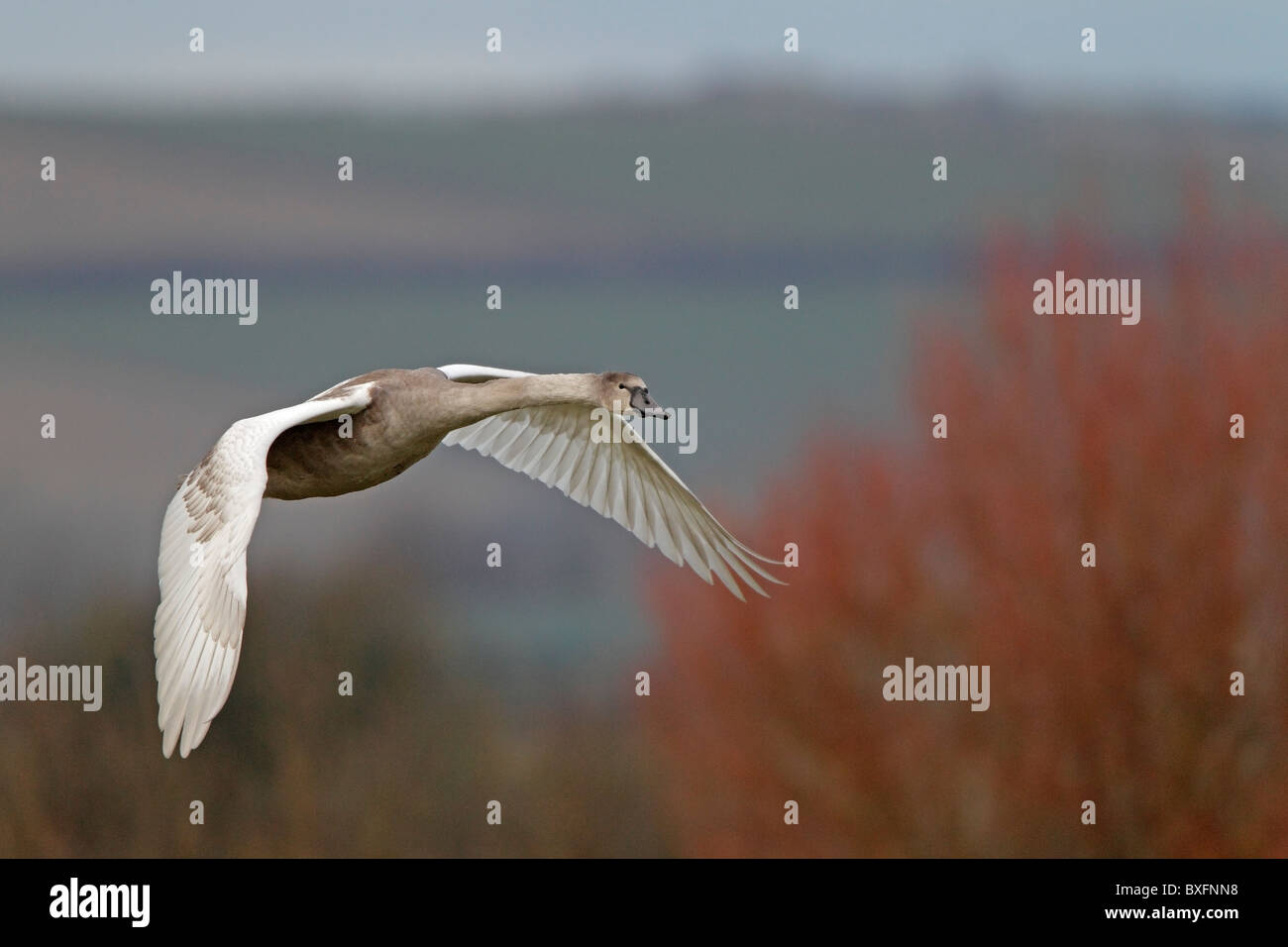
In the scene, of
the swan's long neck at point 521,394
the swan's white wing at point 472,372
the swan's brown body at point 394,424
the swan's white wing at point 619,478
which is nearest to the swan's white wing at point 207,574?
the swan's brown body at point 394,424

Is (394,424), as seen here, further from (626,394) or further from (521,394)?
(626,394)

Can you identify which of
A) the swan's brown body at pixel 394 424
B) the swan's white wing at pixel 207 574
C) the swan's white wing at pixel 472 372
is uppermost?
the swan's white wing at pixel 472 372

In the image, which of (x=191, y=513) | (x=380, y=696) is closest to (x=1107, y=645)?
(x=380, y=696)

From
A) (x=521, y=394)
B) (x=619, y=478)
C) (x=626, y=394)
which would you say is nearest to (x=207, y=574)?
(x=521, y=394)

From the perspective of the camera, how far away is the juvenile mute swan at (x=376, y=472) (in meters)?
5.22

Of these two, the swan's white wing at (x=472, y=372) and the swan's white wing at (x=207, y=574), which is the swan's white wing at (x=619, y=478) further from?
the swan's white wing at (x=207, y=574)

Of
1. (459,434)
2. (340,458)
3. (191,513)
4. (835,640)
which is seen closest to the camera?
(191,513)

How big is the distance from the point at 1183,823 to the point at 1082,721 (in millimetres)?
3491

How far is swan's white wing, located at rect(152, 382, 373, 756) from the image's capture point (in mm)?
5066

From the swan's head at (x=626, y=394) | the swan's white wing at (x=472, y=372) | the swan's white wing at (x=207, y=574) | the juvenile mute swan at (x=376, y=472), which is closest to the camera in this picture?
the swan's white wing at (x=207, y=574)

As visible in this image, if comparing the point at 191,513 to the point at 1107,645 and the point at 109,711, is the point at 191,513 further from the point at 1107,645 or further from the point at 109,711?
the point at 1107,645

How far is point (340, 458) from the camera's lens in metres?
6.78

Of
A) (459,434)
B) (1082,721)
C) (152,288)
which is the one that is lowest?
(1082,721)

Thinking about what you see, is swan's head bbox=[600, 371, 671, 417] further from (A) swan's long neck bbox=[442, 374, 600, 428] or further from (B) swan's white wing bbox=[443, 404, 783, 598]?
(B) swan's white wing bbox=[443, 404, 783, 598]
